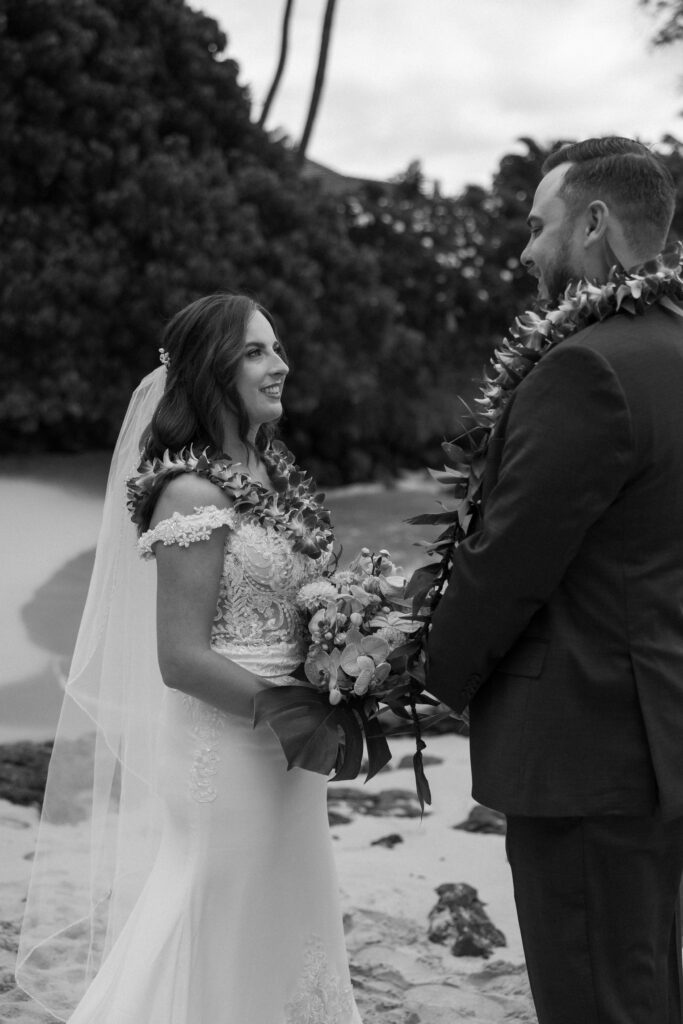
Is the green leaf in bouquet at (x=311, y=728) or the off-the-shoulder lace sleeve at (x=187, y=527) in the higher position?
the off-the-shoulder lace sleeve at (x=187, y=527)

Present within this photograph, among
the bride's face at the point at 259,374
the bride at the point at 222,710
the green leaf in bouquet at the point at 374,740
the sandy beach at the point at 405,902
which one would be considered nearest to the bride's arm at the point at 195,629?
the bride at the point at 222,710

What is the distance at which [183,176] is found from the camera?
12.6m

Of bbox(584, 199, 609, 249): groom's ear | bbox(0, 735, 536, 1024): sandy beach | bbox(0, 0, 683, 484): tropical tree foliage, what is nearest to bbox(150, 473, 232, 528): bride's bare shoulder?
bbox(584, 199, 609, 249): groom's ear

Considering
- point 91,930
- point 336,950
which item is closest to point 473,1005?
point 336,950

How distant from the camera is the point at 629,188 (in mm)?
2338

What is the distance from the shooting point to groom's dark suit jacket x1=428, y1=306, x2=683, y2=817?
2199mm

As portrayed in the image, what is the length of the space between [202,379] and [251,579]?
0.53 metres

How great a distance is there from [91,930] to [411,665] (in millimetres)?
1461

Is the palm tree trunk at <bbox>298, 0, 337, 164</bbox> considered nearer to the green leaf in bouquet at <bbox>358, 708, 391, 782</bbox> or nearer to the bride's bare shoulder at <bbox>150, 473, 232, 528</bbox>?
the bride's bare shoulder at <bbox>150, 473, 232, 528</bbox>

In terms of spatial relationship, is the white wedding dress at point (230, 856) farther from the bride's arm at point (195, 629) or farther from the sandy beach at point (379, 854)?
the sandy beach at point (379, 854)

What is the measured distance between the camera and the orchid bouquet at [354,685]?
2.70 metres

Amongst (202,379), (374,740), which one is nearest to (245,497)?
(202,379)

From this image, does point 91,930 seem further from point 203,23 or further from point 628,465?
point 203,23

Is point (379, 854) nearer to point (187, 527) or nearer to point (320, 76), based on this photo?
point (187, 527)
